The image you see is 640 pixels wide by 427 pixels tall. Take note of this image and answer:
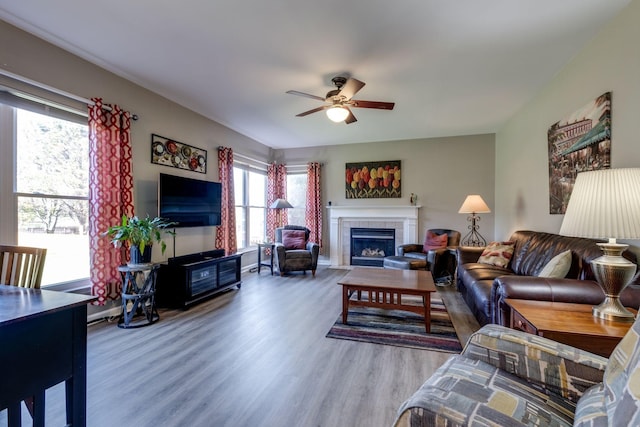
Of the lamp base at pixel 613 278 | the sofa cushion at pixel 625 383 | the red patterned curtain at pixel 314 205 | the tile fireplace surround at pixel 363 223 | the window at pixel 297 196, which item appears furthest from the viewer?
the window at pixel 297 196

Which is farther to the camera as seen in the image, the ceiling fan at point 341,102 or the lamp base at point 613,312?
the ceiling fan at point 341,102

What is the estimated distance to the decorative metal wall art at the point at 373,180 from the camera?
595 cm

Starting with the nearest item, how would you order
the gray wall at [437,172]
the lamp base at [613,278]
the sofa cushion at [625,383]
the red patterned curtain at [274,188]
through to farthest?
the sofa cushion at [625,383] → the lamp base at [613,278] → the gray wall at [437,172] → the red patterned curtain at [274,188]

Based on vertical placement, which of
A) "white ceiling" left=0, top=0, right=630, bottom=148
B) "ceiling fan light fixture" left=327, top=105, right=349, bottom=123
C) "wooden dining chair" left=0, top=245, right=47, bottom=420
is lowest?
"wooden dining chair" left=0, top=245, right=47, bottom=420

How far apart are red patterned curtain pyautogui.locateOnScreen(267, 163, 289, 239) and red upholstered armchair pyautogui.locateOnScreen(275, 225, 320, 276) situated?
751mm

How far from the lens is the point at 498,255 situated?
3.67 m

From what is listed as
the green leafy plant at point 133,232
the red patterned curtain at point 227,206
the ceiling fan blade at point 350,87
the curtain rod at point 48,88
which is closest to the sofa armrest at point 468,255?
the ceiling fan blade at point 350,87

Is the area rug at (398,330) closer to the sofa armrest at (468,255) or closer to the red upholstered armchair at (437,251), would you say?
the sofa armrest at (468,255)

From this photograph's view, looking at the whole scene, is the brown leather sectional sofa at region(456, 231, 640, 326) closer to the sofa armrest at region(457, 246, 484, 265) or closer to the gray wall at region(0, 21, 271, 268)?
the sofa armrest at region(457, 246, 484, 265)

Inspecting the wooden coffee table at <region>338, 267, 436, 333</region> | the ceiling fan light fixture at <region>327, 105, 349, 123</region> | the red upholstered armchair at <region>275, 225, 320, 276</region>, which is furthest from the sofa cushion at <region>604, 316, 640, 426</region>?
the red upholstered armchair at <region>275, 225, 320, 276</region>

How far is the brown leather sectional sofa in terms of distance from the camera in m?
1.87

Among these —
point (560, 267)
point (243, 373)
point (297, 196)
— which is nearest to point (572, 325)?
point (560, 267)

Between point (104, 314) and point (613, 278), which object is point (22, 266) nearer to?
point (104, 314)

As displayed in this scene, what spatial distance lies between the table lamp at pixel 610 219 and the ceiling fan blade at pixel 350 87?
1.95 metres
